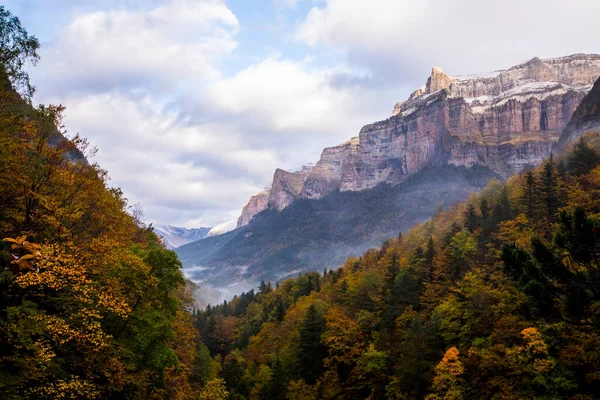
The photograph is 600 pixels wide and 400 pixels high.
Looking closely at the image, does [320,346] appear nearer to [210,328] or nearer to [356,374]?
[356,374]

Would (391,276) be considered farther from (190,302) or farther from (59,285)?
(59,285)

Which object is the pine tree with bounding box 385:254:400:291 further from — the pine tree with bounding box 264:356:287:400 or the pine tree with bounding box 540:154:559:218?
the pine tree with bounding box 540:154:559:218

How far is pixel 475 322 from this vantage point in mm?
36469

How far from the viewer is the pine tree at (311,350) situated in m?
51.8

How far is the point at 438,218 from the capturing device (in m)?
114

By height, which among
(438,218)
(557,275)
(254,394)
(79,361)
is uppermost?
(438,218)

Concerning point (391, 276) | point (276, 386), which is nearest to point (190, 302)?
point (276, 386)

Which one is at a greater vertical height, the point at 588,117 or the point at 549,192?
the point at 588,117

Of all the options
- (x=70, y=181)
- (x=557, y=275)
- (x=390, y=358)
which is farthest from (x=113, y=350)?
(x=390, y=358)

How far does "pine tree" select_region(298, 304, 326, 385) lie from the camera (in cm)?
5184

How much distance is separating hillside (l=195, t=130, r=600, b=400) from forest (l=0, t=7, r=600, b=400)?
137 millimetres

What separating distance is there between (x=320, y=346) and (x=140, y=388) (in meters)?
33.6

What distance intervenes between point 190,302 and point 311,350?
17906mm

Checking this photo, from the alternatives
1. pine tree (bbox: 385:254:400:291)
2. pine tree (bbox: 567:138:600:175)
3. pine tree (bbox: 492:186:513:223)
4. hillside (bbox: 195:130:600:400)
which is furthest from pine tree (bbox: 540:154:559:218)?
pine tree (bbox: 385:254:400:291)
